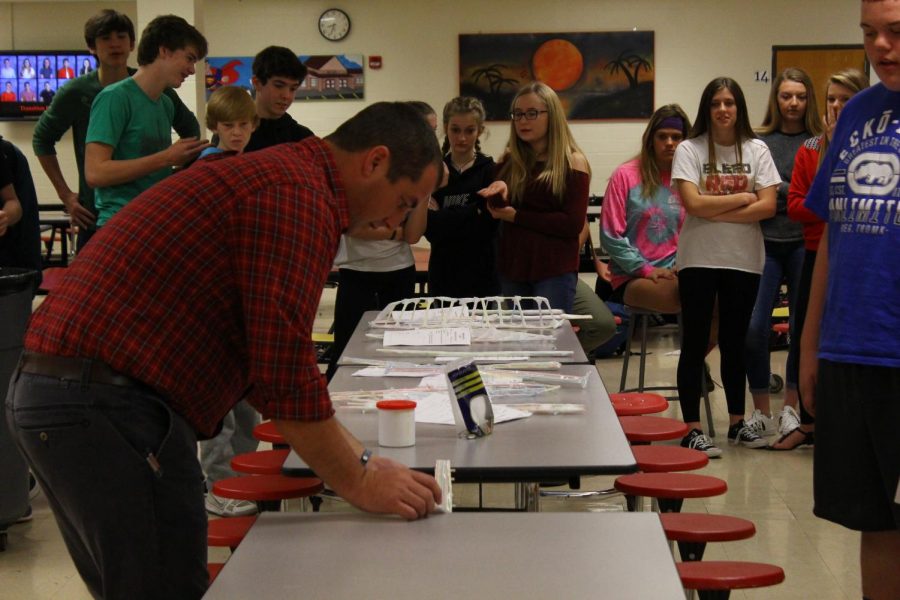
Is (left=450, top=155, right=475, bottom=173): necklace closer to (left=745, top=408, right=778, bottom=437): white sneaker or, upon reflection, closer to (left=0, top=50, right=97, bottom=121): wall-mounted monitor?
(left=745, top=408, right=778, bottom=437): white sneaker

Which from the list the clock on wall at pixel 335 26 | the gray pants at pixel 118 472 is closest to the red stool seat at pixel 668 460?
the gray pants at pixel 118 472

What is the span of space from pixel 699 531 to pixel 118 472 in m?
1.19

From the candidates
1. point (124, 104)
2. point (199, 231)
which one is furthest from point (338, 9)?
point (199, 231)

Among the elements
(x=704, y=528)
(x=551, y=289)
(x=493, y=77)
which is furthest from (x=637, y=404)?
(x=493, y=77)

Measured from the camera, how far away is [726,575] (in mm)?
2004

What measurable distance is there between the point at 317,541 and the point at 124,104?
249cm

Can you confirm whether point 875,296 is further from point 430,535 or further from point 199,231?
point 199,231

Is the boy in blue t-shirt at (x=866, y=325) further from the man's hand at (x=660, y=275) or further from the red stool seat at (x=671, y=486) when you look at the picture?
the man's hand at (x=660, y=275)

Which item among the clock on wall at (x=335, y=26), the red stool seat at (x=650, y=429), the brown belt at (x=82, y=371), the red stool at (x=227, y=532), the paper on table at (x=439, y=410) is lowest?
the red stool at (x=227, y=532)

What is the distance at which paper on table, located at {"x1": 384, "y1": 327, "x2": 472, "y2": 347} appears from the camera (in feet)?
10.8

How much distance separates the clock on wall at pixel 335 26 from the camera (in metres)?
12.2

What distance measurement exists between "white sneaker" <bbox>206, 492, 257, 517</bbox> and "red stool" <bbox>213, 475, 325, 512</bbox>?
44.3 inches

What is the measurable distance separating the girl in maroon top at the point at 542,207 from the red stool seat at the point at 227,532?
2.28m

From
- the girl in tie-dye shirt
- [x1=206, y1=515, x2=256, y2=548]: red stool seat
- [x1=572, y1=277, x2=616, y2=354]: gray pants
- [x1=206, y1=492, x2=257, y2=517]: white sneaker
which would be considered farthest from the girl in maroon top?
[x1=206, y1=515, x2=256, y2=548]: red stool seat
